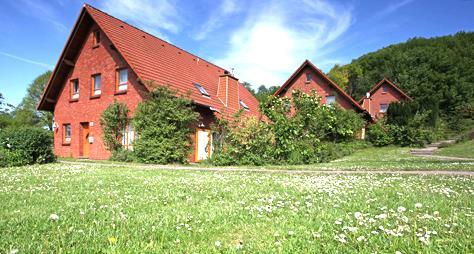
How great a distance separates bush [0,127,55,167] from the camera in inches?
528

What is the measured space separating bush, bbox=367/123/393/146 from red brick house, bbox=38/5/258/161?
14.4m

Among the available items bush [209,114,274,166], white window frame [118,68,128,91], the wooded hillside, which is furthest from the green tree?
the wooded hillside

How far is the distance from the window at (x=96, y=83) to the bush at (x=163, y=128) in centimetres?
606

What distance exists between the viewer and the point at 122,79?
67.7 ft

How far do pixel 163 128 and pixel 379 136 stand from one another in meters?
22.3

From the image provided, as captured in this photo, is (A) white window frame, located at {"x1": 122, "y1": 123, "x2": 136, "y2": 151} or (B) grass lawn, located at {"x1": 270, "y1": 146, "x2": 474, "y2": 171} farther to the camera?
(A) white window frame, located at {"x1": 122, "y1": 123, "x2": 136, "y2": 151}

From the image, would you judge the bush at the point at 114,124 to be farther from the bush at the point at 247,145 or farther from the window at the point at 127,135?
the bush at the point at 247,145

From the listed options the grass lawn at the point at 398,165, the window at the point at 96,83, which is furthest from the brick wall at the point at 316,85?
the window at the point at 96,83

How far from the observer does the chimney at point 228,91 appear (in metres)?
24.9

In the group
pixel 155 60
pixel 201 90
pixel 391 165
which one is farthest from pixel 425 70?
pixel 155 60

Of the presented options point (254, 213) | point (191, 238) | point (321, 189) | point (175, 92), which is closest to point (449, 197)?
point (321, 189)

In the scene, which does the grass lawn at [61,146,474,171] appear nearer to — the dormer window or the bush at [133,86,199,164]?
the bush at [133,86,199,164]

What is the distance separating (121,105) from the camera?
64.8ft

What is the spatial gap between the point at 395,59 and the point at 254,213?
275ft
